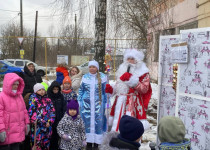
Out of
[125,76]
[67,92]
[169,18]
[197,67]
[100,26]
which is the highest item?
[169,18]

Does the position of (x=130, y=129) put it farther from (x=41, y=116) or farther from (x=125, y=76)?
(x=41, y=116)

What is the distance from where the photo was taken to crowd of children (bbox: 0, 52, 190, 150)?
3.51 metres

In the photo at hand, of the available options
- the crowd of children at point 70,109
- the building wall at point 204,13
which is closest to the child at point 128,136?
the crowd of children at point 70,109

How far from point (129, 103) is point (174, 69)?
105cm

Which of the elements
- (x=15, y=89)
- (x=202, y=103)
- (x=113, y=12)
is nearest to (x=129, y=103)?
(x=202, y=103)

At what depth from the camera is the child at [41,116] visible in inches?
151

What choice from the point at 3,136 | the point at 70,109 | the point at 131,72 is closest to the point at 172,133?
the point at 70,109

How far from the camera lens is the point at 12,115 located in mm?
3467

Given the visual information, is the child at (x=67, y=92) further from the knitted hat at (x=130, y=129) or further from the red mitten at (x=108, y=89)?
the knitted hat at (x=130, y=129)

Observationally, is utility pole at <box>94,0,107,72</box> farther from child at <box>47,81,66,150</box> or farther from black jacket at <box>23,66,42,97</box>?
child at <box>47,81,66,150</box>

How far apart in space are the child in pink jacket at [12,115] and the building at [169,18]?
5287 mm

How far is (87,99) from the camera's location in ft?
14.8

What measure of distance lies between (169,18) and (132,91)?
19.3 feet

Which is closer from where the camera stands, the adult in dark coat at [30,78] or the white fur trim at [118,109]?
the white fur trim at [118,109]
